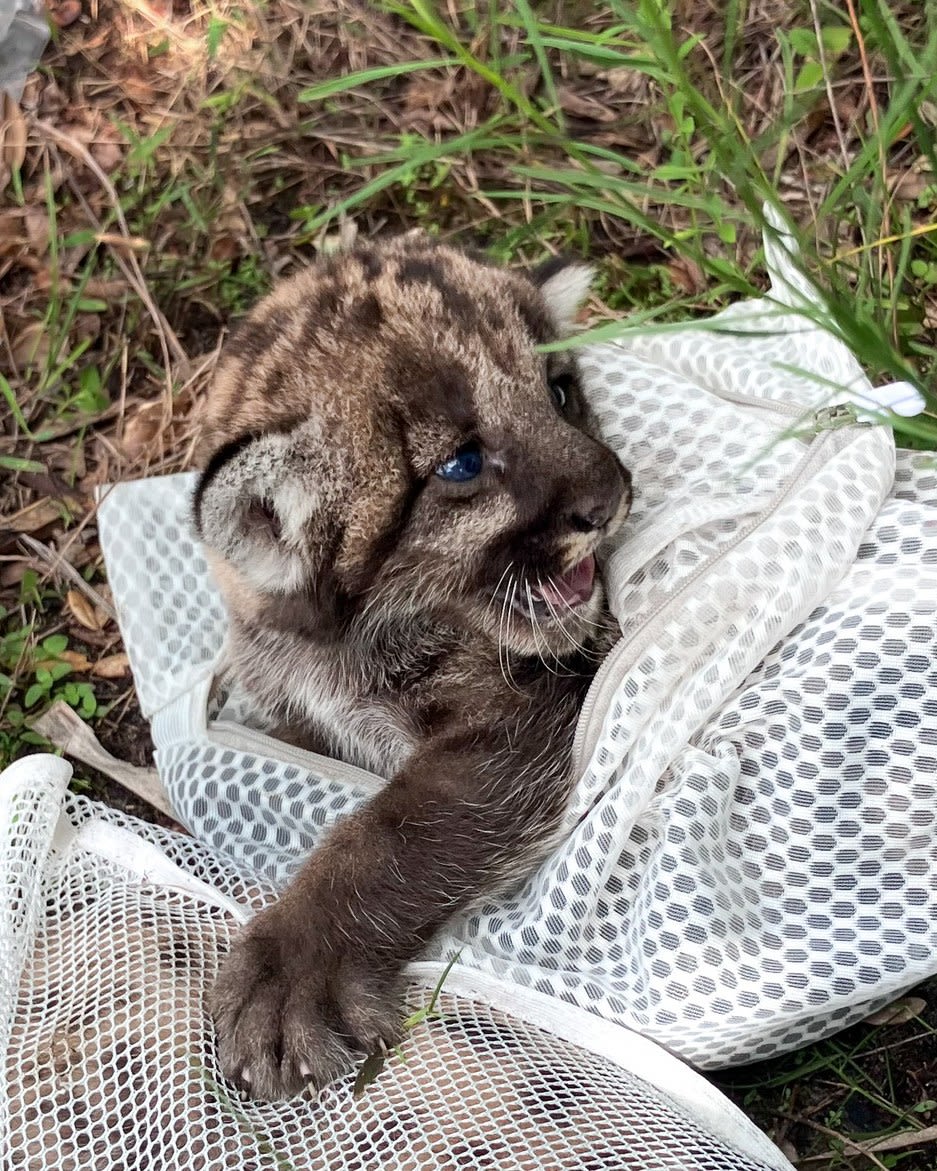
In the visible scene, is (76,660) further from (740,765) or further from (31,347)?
(740,765)

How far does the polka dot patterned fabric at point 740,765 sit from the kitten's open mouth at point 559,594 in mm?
106

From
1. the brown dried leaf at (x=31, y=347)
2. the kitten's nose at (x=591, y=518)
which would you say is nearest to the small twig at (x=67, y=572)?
the brown dried leaf at (x=31, y=347)

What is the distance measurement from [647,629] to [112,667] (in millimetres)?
2237

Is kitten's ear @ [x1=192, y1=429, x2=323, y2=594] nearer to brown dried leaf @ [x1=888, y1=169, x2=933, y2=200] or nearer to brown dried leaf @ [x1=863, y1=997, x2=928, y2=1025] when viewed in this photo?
brown dried leaf @ [x1=863, y1=997, x2=928, y2=1025]

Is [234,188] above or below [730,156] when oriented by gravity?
below

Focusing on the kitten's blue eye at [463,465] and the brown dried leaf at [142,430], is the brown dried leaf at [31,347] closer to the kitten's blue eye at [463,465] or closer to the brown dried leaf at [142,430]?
the brown dried leaf at [142,430]

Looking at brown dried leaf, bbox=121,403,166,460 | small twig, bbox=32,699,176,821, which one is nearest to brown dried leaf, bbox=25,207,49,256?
brown dried leaf, bbox=121,403,166,460

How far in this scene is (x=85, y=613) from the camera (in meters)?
4.14

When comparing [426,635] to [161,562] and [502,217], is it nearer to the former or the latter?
[161,562]

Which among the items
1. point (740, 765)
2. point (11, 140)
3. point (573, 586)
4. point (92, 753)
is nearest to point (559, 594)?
point (573, 586)

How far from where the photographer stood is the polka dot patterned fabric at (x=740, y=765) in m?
2.52

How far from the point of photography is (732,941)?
2.54m

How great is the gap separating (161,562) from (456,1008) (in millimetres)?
1915

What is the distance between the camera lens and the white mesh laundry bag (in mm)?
2373
